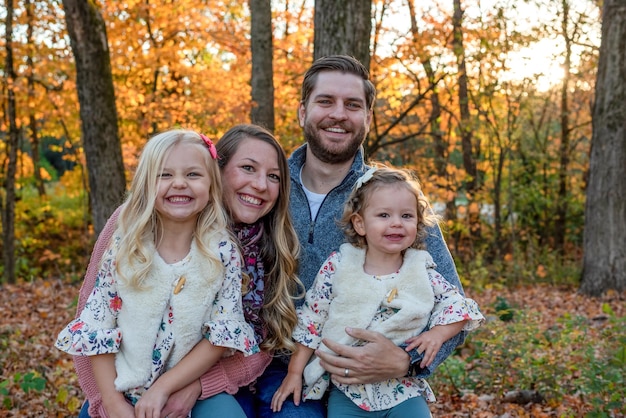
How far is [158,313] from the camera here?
2.65 m

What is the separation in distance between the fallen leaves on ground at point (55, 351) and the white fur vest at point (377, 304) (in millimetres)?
2050

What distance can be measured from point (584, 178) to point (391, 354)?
14.3m

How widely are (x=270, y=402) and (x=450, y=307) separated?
3.22 feet

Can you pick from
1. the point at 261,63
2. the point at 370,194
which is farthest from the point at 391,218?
the point at 261,63

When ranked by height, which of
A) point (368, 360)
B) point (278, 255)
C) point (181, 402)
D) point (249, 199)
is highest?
point (249, 199)

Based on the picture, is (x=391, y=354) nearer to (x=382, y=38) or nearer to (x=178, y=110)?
(x=382, y=38)

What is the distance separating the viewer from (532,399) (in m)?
4.80

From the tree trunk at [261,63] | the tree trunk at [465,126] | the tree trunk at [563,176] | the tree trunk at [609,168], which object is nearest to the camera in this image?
the tree trunk at [609,168]

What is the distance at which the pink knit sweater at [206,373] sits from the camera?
276 centimetres

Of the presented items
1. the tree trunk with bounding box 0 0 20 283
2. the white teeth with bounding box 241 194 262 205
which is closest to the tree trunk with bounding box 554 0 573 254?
the tree trunk with bounding box 0 0 20 283

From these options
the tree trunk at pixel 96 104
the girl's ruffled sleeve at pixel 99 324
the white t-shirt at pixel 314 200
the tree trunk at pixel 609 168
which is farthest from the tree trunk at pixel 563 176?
the girl's ruffled sleeve at pixel 99 324

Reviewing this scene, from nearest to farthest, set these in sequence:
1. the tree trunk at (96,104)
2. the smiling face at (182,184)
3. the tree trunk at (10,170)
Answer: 1. the smiling face at (182,184)
2. the tree trunk at (96,104)
3. the tree trunk at (10,170)

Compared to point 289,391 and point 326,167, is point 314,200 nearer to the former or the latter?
point 326,167

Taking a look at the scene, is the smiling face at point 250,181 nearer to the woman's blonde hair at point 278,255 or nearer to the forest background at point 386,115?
the woman's blonde hair at point 278,255
